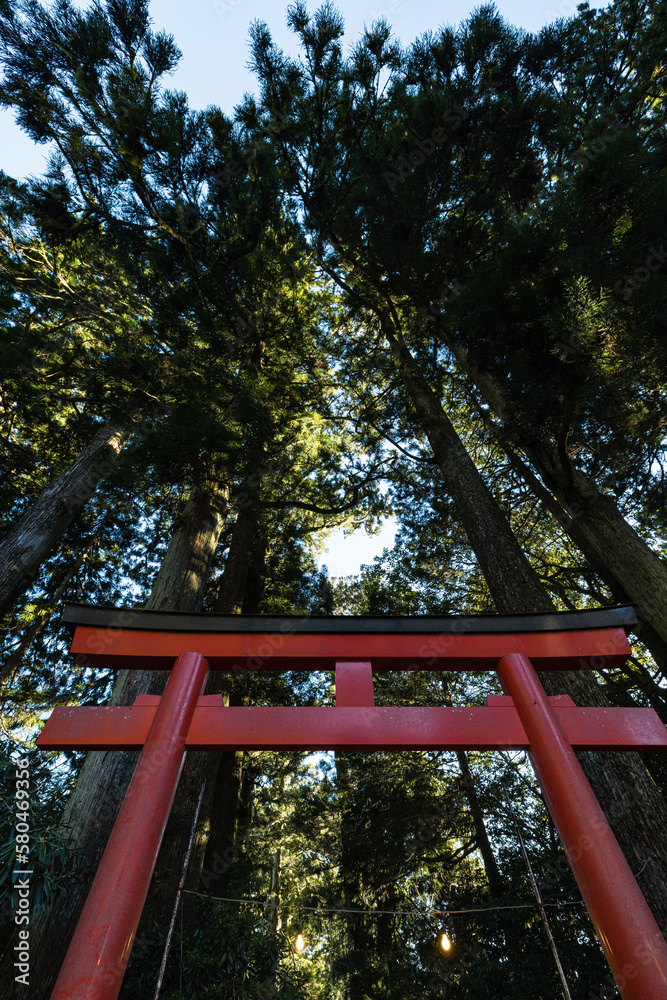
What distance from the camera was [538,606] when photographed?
3.90 meters

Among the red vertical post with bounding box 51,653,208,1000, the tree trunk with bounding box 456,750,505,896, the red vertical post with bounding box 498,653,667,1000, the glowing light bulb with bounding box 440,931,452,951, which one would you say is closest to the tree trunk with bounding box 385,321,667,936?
the red vertical post with bounding box 498,653,667,1000

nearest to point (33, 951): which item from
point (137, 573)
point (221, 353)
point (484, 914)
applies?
point (484, 914)

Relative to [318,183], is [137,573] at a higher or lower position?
lower

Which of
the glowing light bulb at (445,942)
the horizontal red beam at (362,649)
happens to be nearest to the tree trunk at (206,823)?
the horizontal red beam at (362,649)

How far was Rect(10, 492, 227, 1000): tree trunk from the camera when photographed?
8.91ft

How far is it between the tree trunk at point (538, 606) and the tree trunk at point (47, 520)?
4.03 metres

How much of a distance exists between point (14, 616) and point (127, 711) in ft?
15.8

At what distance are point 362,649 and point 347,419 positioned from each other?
237 inches

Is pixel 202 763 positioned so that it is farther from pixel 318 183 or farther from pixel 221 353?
pixel 318 183

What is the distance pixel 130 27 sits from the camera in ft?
Answer: 15.3

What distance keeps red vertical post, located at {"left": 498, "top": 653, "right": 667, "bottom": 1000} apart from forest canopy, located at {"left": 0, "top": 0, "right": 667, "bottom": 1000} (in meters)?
1.15

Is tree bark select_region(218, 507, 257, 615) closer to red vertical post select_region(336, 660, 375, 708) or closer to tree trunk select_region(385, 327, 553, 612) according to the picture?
tree trunk select_region(385, 327, 553, 612)

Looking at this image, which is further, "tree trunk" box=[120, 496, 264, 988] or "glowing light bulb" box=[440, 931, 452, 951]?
"glowing light bulb" box=[440, 931, 452, 951]

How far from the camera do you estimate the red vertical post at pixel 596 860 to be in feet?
5.07
